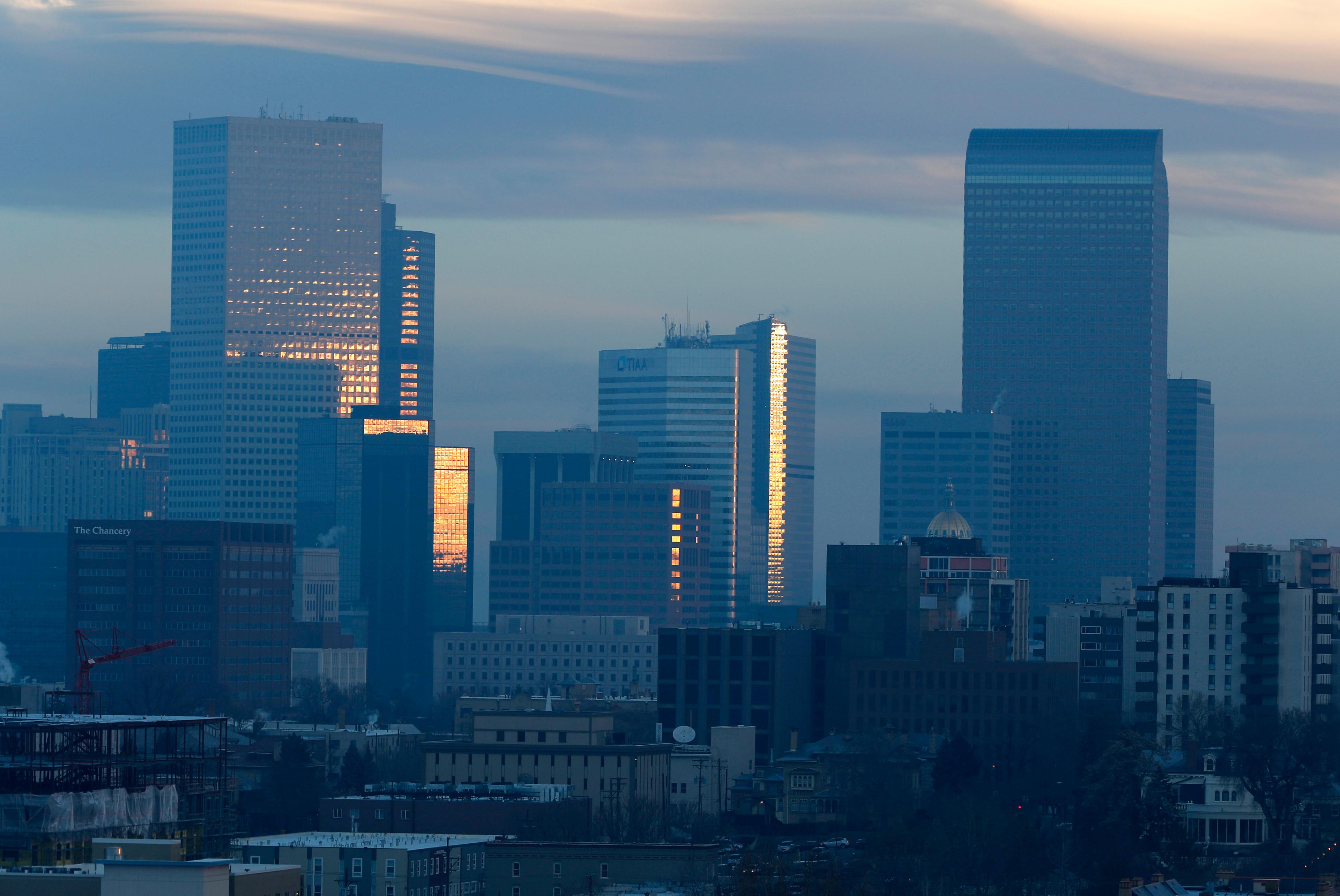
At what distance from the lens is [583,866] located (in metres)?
173

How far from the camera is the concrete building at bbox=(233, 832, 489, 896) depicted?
15862 centimetres

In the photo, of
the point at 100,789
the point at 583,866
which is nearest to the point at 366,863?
the point at 100,789

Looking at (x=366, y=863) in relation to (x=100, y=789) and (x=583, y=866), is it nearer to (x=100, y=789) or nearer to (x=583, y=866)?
(x=100, y=789)

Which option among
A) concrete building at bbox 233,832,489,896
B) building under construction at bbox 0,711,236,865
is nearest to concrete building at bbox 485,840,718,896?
concrete building at bbox 233,832,489,896

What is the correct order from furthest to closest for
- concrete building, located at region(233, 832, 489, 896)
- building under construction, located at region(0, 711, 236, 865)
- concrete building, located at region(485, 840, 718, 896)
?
concrete building, located at region(485, 840, 718, 896) < concrete building, located at region(233, 832, 489, 896) < building under construction, located at region(0, 711, 236, 865)

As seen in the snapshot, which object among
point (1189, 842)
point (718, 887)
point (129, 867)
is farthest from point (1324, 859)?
point (129, 867)

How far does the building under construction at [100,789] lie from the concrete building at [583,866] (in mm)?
15947

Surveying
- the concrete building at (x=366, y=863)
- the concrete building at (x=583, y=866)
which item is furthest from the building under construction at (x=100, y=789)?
the concrete building at (x=583, y=866)

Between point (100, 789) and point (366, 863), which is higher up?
point (100, 789)

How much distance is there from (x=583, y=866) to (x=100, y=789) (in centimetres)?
3293

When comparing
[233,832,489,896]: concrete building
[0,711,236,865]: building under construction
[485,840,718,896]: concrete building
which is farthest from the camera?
[485,840,718,896]: concrete building

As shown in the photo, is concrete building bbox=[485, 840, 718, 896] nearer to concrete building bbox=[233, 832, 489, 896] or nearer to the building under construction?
concrete building bbox=[233, 832, 489, 896]

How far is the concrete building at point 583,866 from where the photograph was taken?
560 ft

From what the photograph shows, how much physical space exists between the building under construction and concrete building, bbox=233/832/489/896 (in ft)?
8.75
